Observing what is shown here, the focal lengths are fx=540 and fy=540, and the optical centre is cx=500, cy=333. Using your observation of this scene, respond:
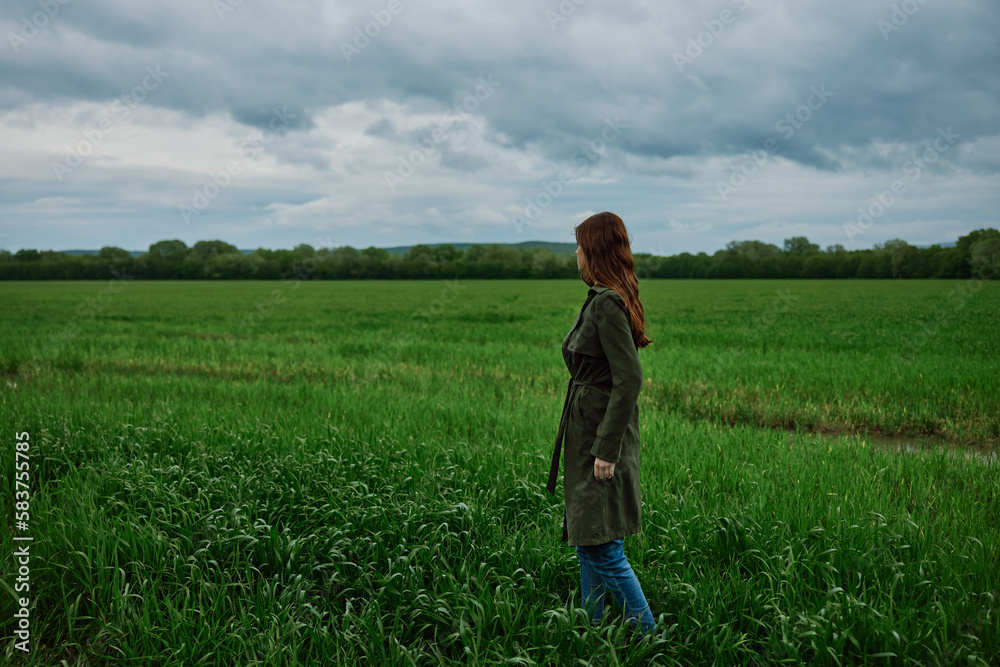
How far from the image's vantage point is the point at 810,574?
360 centimetres

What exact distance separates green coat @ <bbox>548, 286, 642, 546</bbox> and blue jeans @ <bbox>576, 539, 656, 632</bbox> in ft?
0.52

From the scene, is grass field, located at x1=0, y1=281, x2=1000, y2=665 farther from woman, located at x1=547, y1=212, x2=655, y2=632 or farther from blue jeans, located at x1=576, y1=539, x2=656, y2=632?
woman, located at x1=547, y1=212, x2=655, y2=632

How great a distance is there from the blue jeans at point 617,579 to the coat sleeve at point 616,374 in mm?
584

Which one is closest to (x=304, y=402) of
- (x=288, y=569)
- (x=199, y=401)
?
(x=199, y=401)

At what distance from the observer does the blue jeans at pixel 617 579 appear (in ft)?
10.0

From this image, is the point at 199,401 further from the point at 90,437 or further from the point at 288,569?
the point at 288,569

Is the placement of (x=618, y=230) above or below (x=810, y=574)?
above

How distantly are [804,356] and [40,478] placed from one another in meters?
14.1

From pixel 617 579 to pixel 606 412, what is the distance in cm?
101

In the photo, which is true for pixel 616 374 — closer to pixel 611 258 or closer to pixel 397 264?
pixel 611 258

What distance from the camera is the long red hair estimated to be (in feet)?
9.82

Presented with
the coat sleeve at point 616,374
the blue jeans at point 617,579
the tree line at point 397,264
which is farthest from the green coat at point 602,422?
the tree line at point 397,264

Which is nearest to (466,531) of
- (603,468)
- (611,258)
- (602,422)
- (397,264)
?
(603,468)

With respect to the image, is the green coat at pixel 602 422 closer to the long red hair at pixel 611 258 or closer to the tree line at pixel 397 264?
the long red hair at pixel 611 258
